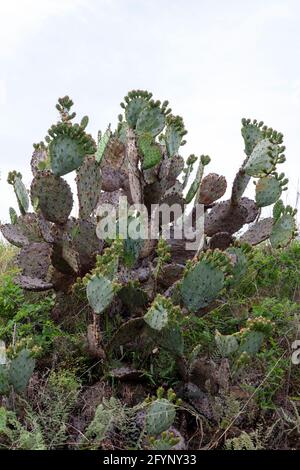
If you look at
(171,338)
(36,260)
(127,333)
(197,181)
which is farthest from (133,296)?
(197,181)

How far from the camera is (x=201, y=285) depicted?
150 inches

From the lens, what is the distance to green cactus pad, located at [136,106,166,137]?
4.46m

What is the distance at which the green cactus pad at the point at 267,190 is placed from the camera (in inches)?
196

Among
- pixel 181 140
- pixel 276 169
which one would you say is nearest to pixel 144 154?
pixel 181 140

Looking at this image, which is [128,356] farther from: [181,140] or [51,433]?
[181,140]

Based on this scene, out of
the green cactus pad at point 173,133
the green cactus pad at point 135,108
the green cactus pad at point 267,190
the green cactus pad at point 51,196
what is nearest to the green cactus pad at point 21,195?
the green cactus pad at point 51,196

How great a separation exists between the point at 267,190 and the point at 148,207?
3.23 ft

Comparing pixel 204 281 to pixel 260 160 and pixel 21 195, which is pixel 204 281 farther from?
pixel 21 195

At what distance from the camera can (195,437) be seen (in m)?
3.68

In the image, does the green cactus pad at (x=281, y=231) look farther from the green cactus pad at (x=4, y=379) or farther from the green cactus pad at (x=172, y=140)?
the green cactus pad at (x=4, y=379)

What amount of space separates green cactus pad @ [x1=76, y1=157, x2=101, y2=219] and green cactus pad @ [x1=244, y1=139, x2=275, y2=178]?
3.71ft

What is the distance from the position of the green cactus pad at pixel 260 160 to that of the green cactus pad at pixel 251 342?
1468 mm

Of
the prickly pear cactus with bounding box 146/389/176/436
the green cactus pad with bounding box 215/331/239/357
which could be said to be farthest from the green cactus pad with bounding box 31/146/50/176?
the prickly pear cactus with bounding box 146/389/176/436

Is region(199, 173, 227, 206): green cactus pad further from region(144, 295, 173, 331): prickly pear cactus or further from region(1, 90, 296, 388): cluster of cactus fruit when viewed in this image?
Answer: region(144, 295, 173, 331): prickly pear cactus
